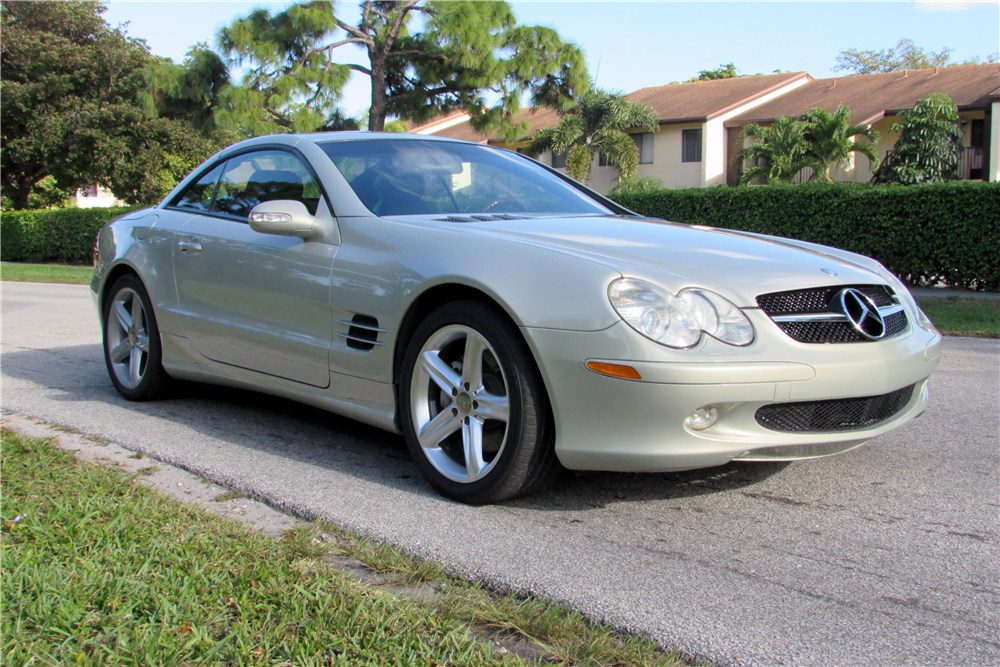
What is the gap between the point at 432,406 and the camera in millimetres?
3582

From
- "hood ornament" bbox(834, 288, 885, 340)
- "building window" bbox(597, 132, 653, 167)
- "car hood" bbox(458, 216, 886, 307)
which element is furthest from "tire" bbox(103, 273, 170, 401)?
"building window" bbox(597, 132, 653, 167)

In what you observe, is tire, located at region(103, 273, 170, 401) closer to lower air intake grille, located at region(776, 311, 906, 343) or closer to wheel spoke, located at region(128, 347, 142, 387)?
wheel spoke, located at region(128, 347, 142, 387)

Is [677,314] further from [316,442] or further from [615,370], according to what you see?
[316,442]

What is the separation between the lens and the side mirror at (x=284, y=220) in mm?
3918

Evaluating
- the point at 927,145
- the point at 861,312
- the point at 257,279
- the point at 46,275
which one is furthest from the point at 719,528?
the point at 927,145

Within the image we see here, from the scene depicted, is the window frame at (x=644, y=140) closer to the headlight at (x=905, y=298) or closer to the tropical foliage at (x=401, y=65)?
the tropical foliage at (x=401, y=65)

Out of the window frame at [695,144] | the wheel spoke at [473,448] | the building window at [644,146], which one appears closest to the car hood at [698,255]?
the wheel spoke at [473,448]

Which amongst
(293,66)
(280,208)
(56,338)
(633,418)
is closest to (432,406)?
(633,418)

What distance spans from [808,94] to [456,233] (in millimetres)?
37013

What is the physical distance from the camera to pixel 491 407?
331cm

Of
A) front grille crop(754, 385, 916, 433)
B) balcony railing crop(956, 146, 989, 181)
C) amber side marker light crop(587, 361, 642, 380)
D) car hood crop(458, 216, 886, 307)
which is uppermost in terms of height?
balcony railing crop(956, 146, 989, 181)

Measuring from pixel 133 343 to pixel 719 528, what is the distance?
12.2 feet

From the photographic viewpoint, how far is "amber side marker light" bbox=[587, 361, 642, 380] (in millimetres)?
2957

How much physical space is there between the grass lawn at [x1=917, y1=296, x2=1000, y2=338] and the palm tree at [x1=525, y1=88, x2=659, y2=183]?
21.0 m
